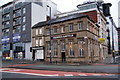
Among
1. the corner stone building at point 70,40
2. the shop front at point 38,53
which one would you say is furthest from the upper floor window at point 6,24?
the corner stone building at point 70,40

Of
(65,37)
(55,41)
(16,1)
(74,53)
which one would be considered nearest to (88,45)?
(74,53)

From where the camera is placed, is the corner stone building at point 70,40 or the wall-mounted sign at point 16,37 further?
the wall-mounted sign at point 16,37

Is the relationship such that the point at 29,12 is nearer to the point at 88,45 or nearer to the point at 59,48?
the point at 59,48

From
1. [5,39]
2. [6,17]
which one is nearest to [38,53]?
[5,39]

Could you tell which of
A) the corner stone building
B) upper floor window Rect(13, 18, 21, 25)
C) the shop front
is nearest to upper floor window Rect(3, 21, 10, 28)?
upper floor window Rect(13, 18, 21, 25)

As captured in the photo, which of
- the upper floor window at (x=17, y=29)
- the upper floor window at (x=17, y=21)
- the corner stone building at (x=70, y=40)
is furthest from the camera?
the upper floor window at (x=17, y=21)

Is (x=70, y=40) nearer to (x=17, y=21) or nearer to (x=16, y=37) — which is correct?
(x=16, y=37)

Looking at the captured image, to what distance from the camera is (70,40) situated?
31.3 metres

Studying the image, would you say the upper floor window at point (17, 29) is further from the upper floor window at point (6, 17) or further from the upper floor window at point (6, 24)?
the upper floor window at point (6, 17)

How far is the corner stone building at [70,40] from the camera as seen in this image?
1157 inches

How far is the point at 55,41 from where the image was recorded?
34188mm

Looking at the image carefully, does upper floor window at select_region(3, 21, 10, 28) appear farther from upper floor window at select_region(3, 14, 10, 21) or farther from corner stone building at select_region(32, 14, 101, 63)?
corner stone building at select_region(32, 14, 101, 63)

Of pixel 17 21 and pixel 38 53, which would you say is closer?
pixel 38 53

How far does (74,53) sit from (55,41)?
6.26 metres
